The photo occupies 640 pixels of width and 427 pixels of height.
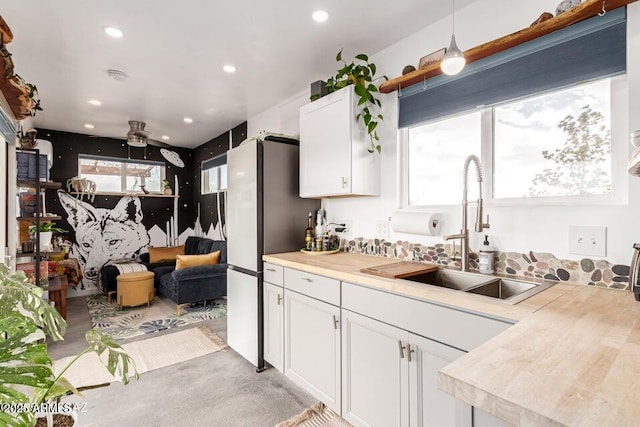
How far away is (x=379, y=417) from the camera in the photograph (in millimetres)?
1593

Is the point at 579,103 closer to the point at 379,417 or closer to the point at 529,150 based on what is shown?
the point at 529,150

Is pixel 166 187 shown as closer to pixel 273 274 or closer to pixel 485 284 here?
pixel 273 274

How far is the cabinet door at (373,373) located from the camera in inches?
58.8

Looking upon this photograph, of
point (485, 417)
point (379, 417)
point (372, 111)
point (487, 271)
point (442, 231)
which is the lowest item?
point (379, 417)

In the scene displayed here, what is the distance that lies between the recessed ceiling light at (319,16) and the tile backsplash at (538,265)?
5.14 ft

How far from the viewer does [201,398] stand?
2143 millimetres

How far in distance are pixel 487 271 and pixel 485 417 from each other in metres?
0.84

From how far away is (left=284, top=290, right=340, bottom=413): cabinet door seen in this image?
1.87 meters

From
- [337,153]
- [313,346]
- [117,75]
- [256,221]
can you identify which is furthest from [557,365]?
[117,75]

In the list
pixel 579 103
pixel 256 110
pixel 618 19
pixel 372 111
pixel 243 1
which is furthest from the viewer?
pixel 256 110

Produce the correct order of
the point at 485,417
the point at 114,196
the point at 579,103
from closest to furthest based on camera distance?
the point at 485,417, the point at 579,103, the point at 114,196

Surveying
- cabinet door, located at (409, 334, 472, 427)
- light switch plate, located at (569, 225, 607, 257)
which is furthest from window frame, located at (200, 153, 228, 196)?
light switch plate, located at (569, 225, 607, 257)

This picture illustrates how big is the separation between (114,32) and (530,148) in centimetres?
273

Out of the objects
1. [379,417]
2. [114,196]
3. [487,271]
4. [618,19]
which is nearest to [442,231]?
[487,271]
